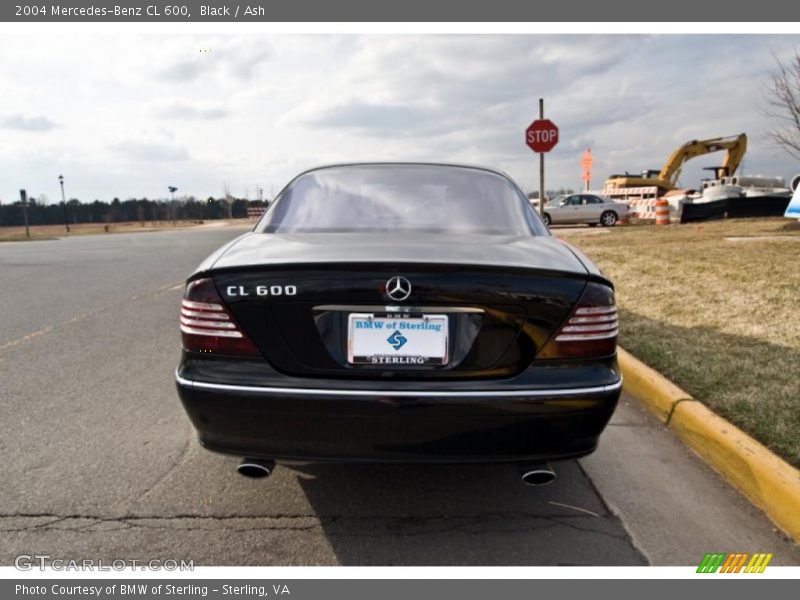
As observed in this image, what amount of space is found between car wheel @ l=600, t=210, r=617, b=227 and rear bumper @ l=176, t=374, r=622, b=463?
22601mm

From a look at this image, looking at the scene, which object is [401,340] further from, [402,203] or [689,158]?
[689,158]

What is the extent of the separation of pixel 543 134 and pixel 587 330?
11676 mm

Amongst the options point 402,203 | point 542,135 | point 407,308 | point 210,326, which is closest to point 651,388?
point 402,203

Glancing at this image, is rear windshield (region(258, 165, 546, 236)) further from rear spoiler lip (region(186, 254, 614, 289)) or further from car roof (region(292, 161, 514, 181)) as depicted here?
rear spoiler lip (region(186, 254, 614, 289))

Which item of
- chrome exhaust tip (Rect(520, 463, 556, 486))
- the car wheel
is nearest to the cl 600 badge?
chrome exhaust tip (Rect(520, 463, 556, 486))

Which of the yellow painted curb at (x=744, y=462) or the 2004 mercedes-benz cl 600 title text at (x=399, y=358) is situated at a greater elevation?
the 2004 mercedes-benz cl 600 title text at (x=399, y=358)

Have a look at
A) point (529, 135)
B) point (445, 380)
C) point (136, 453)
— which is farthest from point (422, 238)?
point (529, 135)

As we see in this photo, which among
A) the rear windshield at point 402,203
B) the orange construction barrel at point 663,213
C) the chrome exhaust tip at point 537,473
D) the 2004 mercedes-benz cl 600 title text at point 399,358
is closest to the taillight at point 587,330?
the 2004 mercedes-benz cl 600 title text at point 399,358

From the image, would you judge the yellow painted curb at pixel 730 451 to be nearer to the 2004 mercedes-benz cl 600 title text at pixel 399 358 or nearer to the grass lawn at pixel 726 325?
the grass lawn at pixel 726 325

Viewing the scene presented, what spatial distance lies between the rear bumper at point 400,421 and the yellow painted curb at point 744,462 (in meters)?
1.05

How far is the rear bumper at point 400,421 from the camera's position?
2.11 metres

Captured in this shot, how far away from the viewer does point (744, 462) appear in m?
2.81

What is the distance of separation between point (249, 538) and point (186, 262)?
12.5 m

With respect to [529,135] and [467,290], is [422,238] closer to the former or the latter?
[467,290]
